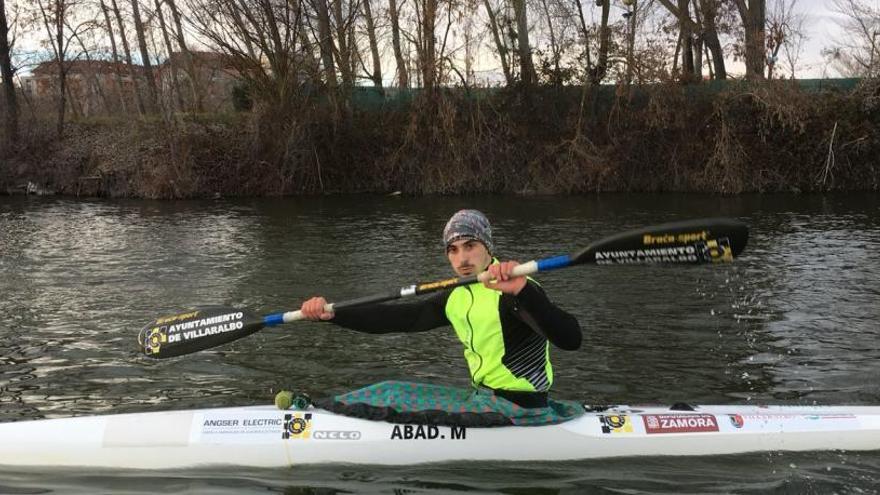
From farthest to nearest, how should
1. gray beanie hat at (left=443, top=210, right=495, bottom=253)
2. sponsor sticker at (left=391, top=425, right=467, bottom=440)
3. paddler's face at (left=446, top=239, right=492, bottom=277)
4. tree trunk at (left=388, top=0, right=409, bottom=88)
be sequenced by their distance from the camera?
tree trunk at (left=388, top=0, right=409, bottom=88) → sponsor sticker at (left=391, top=425, right=467, bottom=440) → paddler's face at (left=446, top=239, right=492, bottom=277) → gray beanie hat at (left=443, top=210, right=495, bottom=253)

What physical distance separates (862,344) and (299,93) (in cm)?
1935

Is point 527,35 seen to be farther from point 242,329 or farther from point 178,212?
point 242,329

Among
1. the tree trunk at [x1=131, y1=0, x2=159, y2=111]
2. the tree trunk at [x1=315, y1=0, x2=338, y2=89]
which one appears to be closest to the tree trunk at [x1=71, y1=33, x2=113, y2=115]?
the tree trunk at [x1=131, y1=0, x2=159, y2=111]

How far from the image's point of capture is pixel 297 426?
417cm

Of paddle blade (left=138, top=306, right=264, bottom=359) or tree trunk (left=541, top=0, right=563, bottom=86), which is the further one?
tree trunk (left=541, top=0, right=563, bottom=86)

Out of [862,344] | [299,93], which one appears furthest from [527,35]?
[862,344]

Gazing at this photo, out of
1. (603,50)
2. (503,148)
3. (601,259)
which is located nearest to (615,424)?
(601,259)

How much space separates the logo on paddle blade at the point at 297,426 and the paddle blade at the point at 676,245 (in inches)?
67.4

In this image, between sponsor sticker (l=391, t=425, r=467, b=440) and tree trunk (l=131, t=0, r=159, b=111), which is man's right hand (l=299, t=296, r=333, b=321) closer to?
sponsor sticker (l=391, t=425, r=467, b=440)

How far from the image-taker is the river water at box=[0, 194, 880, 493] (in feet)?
13.3

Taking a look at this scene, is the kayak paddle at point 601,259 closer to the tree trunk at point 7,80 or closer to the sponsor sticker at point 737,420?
the sponsor sticker at point 737,420

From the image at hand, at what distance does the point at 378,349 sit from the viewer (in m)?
6.75

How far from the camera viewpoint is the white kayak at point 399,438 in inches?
159

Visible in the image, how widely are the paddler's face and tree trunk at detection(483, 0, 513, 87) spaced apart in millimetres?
20246
